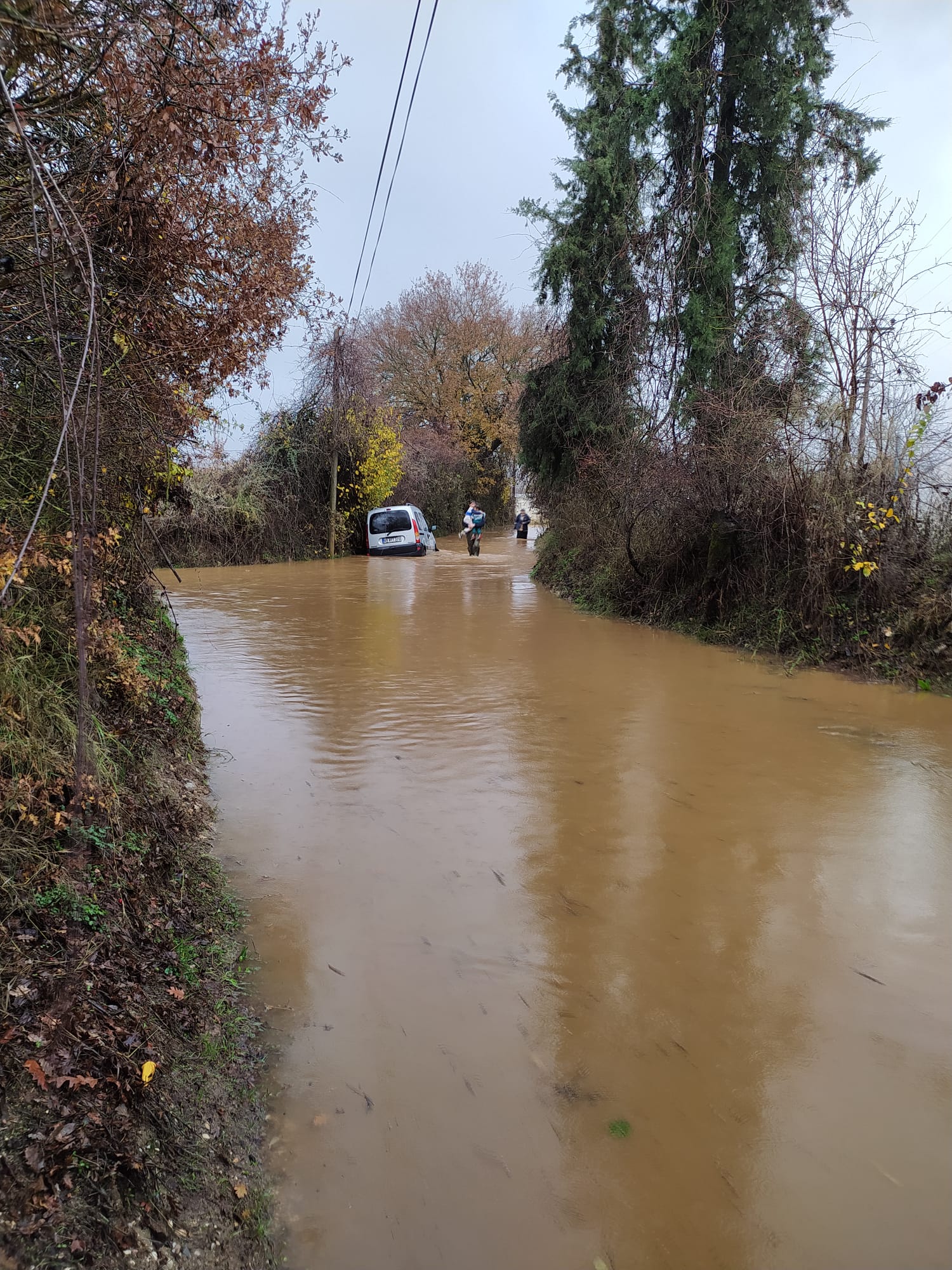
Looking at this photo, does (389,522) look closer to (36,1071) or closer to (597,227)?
(597,227)

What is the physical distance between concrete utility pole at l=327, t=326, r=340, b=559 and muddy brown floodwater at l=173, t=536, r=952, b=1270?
19680mm

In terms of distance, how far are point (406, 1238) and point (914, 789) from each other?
15.9ft

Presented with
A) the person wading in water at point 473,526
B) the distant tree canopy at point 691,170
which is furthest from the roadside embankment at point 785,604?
the person wading in water at point 473,526

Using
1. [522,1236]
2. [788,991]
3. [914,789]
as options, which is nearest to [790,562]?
[914,789]

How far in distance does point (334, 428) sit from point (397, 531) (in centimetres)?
418

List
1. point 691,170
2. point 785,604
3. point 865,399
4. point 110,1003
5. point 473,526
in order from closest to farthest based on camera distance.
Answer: point 110,1003, point 865,399, point 785,604, point 691,170, point 473,526

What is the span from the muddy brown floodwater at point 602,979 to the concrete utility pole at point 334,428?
19680mm

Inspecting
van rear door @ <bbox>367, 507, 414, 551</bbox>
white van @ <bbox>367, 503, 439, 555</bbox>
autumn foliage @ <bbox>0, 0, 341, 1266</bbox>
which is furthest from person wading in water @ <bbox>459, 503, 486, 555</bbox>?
autumn foliage @ <bbox>0, 0, 341, 1266</bbox>

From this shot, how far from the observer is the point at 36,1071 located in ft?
6.94

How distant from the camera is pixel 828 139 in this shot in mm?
13523

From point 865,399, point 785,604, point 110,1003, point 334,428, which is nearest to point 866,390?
point 865,399

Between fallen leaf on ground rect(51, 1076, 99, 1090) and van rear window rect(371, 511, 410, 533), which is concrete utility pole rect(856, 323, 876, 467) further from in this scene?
van rear window rect(371, 511, 410, 533)

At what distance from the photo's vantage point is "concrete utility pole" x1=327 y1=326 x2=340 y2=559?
2608cm

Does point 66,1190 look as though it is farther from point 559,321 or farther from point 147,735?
point 559,321
